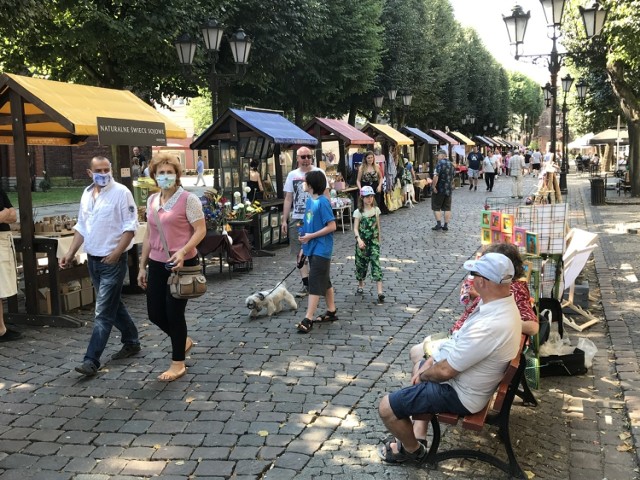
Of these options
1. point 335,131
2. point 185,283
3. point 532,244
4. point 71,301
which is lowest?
point 71,301

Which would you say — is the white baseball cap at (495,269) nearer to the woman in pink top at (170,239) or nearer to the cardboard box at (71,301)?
the woman in pink top at (170,239)

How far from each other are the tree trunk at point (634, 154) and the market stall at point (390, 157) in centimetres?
737

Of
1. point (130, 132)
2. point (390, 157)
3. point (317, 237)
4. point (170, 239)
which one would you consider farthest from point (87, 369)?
point (390, 157)

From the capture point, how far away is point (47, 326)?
736 cm

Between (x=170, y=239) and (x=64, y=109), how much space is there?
115 inches

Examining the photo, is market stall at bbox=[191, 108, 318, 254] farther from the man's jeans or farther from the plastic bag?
the plastic bag

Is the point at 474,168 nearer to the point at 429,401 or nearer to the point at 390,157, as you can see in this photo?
the point at 390,157

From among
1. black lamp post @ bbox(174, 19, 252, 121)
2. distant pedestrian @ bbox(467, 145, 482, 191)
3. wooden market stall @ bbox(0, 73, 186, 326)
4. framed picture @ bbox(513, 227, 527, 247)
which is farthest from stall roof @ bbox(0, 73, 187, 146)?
distant pedestrian @ bbox(467, 145, 482, 191)

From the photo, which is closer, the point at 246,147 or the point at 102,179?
the point at 102,179

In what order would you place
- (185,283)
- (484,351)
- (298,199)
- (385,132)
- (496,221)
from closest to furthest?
(484,351) < (185,283) < (496,221) < (298,199) < (385,132)

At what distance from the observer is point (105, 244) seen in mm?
5660

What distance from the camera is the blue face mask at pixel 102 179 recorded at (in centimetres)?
575

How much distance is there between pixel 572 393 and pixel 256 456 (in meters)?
2.73

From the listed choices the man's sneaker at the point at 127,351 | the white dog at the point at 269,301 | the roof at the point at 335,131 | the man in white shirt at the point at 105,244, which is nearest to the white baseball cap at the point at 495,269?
the man in white shirt at the point at 105,244
